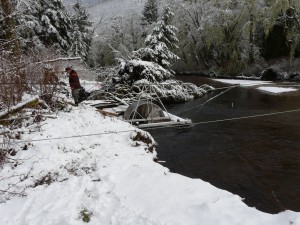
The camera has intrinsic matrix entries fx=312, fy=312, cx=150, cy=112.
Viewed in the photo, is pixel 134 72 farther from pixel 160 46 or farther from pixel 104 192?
pixel 104 192

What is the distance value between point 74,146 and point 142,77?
10.9m

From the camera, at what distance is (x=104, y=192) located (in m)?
5.43

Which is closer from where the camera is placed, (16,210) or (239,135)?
(16,210)

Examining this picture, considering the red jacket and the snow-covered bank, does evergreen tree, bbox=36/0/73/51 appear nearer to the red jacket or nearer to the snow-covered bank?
the red jacket

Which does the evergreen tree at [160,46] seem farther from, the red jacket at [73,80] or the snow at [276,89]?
the red jacket at [73,80]

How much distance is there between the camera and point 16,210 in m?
4.74

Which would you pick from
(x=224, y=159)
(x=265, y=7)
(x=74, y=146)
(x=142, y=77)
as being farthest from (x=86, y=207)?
(x=265, y=7)

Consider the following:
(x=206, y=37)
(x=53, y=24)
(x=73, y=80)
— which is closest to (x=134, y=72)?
(x=73, y=80)

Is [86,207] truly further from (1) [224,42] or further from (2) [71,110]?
(1) [224,42]

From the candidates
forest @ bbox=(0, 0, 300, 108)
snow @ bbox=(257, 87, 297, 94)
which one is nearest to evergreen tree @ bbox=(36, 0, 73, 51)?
forest @ bbox=(0, 0, 300, 108)

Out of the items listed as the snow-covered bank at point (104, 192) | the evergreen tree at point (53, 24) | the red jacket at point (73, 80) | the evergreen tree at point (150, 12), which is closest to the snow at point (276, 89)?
the red jacket at point (73, 80)

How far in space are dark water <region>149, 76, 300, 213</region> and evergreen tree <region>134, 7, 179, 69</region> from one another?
622 cm

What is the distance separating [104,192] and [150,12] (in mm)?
48477

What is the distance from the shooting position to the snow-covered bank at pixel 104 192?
443cm
